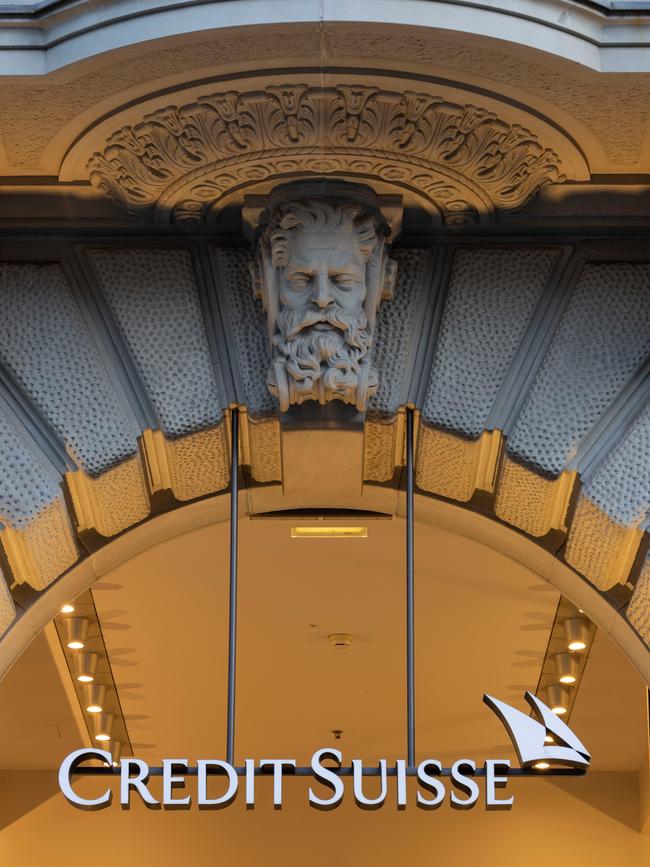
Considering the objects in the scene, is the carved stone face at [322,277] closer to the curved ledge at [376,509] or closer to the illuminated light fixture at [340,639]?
the curved ledge at [376,509]

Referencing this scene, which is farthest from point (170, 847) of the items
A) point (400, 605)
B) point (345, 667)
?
point (400, 605)

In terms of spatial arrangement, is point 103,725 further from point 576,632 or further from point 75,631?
point 576,632

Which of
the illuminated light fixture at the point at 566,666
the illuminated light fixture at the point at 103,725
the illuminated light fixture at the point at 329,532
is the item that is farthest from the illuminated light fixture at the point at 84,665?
the illuminated light fixture at the point at 566,666

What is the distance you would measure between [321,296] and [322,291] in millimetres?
21

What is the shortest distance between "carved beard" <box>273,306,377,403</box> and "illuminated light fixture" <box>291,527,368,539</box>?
2744mm

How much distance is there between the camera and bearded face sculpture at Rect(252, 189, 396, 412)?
15.5 ft

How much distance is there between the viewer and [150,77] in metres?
4.34

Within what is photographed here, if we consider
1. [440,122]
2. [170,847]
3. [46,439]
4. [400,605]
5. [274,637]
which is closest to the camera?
[440,122]

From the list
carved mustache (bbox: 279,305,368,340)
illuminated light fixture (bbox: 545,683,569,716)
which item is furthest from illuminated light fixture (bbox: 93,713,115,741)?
carved mustache (bbox: 279,305,368,340)

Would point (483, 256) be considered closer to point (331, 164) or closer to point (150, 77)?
point (331, 164)

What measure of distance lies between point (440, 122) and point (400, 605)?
14.4ft

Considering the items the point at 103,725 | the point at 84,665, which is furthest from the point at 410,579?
the point at 103,725

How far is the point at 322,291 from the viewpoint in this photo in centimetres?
473

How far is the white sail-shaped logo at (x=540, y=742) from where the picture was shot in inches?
175
